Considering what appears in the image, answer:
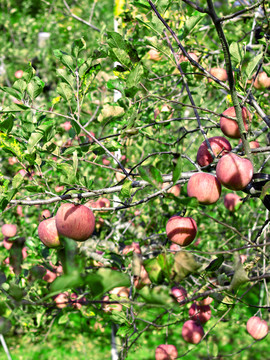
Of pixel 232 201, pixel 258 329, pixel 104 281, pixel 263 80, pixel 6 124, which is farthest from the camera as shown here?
pixel 232 201

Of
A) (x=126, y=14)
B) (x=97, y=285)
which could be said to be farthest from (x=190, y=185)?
(x=126, y=14)

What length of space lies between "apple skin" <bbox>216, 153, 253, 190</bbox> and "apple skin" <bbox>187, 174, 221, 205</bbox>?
0.10 ft

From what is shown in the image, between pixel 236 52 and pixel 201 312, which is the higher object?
pixel 236 52

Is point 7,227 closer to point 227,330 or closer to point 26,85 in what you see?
point 26,85

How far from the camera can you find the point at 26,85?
96 centimetres

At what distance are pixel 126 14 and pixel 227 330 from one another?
3082mm

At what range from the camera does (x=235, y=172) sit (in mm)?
781

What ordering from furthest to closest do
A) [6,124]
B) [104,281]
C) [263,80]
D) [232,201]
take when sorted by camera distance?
[232,201]
[263,80]
[6,124]
[104,281]

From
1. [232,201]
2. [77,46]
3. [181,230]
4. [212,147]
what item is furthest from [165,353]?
[77,46]

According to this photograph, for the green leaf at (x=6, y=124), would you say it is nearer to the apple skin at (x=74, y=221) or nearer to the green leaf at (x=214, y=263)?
the apple skin at (x=74, y=221)

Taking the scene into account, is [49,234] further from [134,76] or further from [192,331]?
[192,331]

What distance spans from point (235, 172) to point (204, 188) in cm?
9

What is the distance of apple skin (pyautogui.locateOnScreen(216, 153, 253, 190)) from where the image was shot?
0.78 meters

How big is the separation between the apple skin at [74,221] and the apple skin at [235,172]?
34 centimetres
